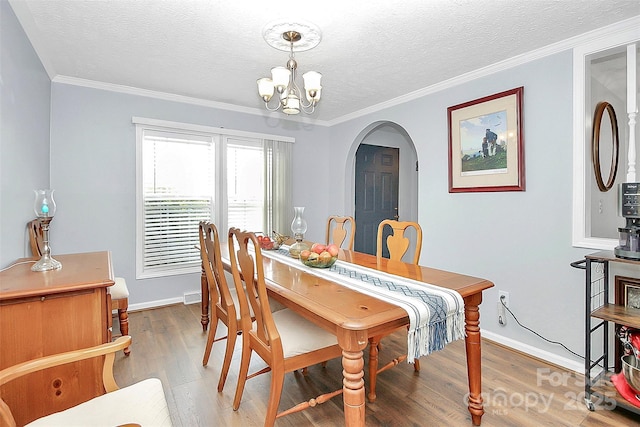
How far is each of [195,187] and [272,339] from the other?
110 inches

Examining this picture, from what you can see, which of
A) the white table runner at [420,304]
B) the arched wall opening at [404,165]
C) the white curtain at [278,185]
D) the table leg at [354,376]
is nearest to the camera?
the table leg at [354,376]

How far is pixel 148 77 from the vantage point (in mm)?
3119

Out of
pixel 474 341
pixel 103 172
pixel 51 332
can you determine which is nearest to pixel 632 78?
pixel 474 341

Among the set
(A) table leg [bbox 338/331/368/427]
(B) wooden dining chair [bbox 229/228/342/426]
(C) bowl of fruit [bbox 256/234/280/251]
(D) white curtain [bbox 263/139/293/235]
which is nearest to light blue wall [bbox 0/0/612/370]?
(D) white curtain [bbox 263/139/293/235]

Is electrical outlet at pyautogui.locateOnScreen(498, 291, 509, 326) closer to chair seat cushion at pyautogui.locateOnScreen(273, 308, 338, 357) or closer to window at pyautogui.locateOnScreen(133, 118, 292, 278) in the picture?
chair seat cushion at pyautogui.locateOnScreen(273, 308, 338, 357)

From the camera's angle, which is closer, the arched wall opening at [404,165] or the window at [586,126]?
the window at [586,126]

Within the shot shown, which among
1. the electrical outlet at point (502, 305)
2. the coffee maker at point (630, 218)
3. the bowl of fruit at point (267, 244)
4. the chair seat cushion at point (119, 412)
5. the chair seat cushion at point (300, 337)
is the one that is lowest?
the electrical outlet at point (502, 305)

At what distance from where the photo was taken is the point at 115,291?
2527 millimetres

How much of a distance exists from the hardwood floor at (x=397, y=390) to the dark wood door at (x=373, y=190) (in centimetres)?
247

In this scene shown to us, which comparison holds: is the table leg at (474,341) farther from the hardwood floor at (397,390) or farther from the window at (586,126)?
the window at (586,126)

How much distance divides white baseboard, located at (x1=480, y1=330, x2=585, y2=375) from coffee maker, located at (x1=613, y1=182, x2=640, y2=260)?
38.8 inches

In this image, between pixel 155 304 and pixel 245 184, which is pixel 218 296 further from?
pixel 245 184

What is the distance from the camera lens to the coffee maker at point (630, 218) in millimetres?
1816

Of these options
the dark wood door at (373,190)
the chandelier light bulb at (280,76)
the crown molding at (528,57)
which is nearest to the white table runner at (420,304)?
the chandelier light bulb at (280,76)
